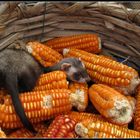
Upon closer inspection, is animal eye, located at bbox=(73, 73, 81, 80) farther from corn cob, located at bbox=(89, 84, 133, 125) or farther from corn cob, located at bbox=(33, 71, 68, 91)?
corn cob, located at bbox=(89, 84, 133, 125)

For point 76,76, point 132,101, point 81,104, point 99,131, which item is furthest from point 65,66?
point 99,131

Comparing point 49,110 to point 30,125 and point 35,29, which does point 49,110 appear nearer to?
point 30,125

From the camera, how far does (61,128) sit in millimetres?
2377

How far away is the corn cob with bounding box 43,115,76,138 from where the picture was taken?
2340 mm

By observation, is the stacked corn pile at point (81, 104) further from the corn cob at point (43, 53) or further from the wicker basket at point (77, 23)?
the wicker basket at point (77, 23)

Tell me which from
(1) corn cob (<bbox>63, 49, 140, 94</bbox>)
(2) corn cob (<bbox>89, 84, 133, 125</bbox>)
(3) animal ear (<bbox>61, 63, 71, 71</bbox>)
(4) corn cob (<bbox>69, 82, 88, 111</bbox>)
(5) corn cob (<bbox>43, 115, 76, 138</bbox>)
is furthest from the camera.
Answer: (3) animal ear (<bbox>61, 63, 71, 71</bbox>)

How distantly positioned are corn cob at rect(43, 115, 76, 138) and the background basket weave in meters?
0.93

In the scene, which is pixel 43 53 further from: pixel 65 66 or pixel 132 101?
pixel 132 101

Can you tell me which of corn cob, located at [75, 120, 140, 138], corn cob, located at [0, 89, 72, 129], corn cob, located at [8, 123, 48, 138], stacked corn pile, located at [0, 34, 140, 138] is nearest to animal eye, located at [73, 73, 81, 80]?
stacked corn pile, located at [0, 34, 140, 138]

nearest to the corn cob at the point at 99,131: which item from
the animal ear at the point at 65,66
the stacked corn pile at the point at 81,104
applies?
the stacked corn pile at the point at 81,104

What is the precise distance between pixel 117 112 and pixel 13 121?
63cm

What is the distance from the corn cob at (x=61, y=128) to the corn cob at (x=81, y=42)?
35.1 inches

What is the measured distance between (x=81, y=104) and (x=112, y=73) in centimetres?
33

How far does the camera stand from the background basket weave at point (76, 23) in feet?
10.1
